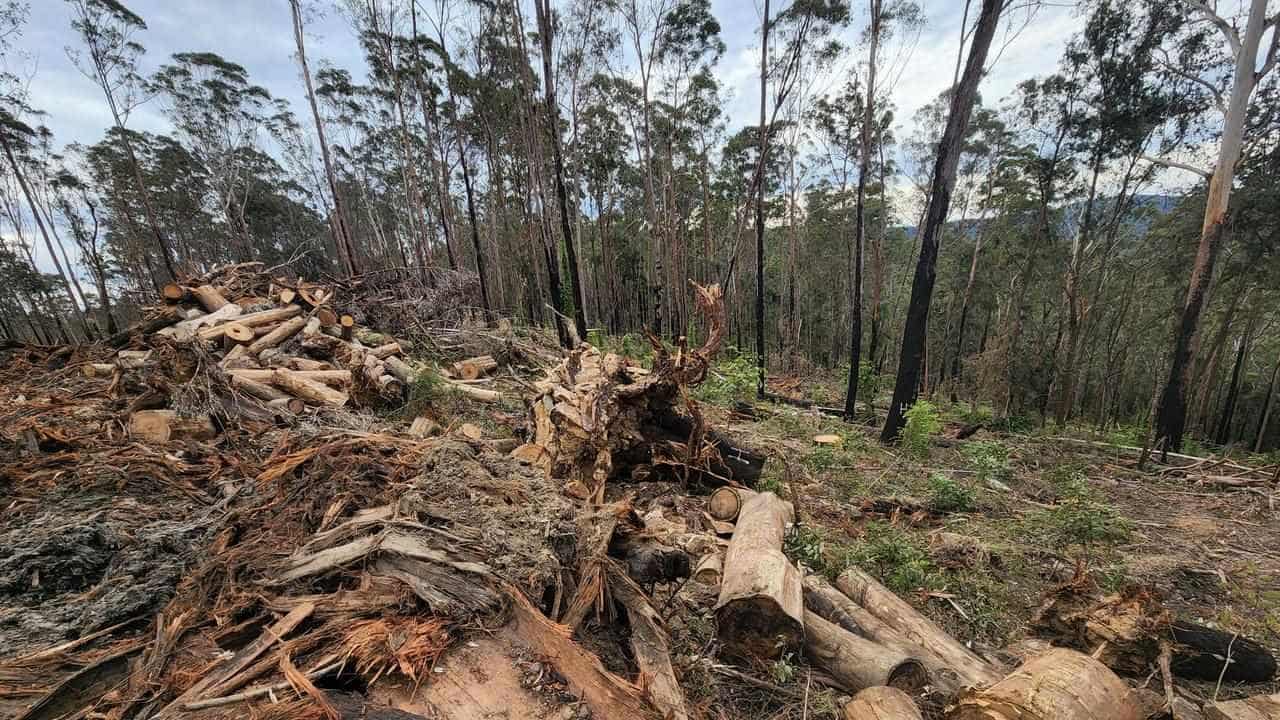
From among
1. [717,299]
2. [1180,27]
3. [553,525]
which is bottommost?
[553,525]

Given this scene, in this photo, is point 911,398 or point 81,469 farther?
point 911,398

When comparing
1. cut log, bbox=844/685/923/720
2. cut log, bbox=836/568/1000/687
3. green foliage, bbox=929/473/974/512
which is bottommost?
green foliage, bbox=929/473/974/512

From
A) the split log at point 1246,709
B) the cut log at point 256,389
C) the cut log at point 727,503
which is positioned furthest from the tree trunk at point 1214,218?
the cut log at point 256,389

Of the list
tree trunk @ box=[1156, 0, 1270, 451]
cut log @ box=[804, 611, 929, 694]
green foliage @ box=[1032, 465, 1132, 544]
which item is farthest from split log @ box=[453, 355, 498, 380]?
tree trunk @ box=[1156, 0, 1270, 451]

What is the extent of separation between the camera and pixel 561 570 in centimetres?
243

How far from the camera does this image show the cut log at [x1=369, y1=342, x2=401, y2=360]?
7801mm

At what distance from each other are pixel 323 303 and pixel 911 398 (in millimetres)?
11012

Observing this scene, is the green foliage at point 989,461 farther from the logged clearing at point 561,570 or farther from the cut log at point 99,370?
the cut log at point 99,370

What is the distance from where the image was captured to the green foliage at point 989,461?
6.61 m

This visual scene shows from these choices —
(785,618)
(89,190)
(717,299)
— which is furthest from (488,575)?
(89,190)

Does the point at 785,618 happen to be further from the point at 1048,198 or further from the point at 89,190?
the point at 89,190

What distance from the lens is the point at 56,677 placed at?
1807 mm

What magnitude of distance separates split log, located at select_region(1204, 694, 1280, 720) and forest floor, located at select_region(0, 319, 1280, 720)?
0.96 feet

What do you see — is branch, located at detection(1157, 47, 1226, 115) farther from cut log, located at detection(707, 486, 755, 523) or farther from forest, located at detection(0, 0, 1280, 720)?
cut log, located at detection(707, 486, 755, 523)
